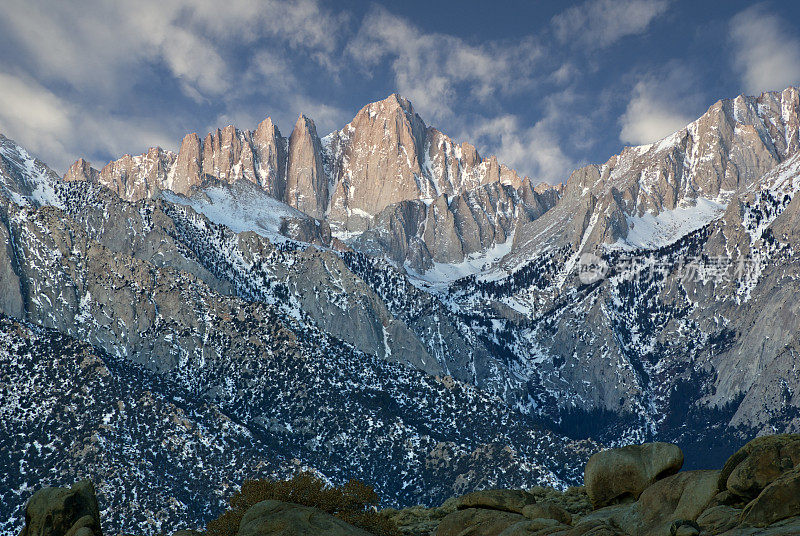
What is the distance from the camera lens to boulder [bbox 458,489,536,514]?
47062 mm

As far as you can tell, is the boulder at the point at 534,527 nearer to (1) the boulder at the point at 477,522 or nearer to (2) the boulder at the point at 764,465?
(1) the boulder at the point at 477,522

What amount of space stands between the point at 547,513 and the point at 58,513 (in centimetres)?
3330

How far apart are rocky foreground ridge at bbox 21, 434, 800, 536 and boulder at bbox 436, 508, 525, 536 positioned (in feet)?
0.23

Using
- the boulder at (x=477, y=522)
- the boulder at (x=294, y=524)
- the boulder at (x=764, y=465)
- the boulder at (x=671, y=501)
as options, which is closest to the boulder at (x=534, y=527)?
the boulder at (x=477, y=522)

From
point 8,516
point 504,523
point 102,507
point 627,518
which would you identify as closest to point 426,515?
point 504,523

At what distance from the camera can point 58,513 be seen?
1893 inches

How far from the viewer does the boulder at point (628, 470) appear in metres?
43.1

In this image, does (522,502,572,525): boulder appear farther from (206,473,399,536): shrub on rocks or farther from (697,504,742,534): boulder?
(697,504,742,534): boulder

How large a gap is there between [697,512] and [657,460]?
7.37 metres

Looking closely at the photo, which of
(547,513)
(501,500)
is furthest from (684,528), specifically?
(501,500)

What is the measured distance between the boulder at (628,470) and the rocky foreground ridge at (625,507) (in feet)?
0.20

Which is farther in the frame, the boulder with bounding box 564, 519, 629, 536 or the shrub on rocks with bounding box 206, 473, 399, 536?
the shrub on rocks with bounding box 206, 473, 399, 536

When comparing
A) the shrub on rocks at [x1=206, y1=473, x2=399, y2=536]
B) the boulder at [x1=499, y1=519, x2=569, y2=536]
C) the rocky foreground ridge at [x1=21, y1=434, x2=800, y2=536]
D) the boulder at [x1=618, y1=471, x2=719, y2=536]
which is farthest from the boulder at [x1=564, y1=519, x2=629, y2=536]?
the shrub on rocks at [x1=206, y1=473, x2=399, y2=536]

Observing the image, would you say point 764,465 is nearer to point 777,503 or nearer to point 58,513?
point 777,503
